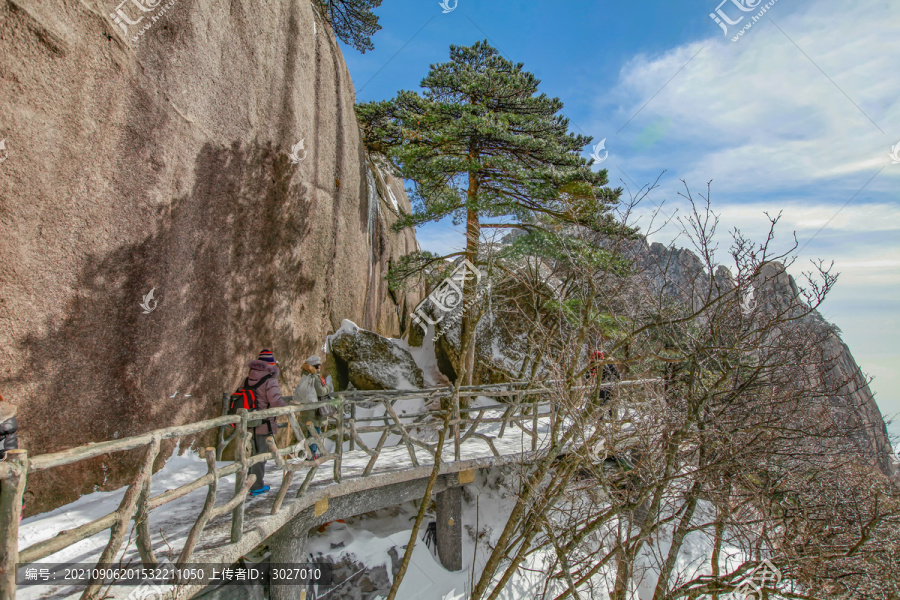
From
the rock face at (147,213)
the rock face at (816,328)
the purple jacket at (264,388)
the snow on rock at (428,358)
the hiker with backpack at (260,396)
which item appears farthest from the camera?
the snow on rock at (428,358)

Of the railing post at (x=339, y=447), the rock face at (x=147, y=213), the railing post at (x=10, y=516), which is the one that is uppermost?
the rock face at (x=147, y=213)

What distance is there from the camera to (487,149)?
10.6 m

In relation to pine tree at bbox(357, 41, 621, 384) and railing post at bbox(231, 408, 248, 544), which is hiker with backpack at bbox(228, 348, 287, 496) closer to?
railing post at bbox(231, 408, 248, 544)

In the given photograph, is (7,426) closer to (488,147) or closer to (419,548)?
(419,548)

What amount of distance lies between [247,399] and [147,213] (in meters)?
3.53

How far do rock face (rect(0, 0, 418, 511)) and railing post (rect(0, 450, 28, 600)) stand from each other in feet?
12.4

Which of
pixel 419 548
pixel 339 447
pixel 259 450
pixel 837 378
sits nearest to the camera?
pixel 259 450

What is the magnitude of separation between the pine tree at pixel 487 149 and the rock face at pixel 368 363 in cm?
173

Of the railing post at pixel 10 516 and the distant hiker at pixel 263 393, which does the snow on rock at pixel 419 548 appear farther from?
the railing post at pixel 10 516

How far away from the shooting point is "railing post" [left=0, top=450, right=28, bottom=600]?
2051mm

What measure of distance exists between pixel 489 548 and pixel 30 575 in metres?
7.23

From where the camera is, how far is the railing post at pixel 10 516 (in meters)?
2.05

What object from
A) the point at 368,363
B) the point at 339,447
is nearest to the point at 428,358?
the point at 368,363

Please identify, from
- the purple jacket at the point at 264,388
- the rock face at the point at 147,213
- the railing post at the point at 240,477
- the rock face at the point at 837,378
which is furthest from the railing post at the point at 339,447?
the rock face at the point at 837,378
